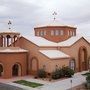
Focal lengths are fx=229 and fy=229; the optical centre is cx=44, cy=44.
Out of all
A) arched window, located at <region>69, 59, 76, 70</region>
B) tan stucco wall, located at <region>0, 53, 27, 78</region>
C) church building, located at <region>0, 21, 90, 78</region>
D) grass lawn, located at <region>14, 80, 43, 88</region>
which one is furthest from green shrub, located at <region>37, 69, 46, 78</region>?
arched window, located at <region>69, 59, 76, 70</region>

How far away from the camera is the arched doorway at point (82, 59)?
3856 cm

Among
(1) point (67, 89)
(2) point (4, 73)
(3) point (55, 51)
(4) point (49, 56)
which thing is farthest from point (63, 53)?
(1) point (67, 89)

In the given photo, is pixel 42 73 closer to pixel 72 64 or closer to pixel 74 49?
pixel 72 64

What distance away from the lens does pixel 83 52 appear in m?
40.8

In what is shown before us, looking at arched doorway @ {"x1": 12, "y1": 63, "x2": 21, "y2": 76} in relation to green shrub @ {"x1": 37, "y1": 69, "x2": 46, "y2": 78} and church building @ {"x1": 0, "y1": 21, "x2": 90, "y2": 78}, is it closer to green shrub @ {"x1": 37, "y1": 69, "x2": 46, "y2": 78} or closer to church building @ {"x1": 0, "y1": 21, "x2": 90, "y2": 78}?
church building @ {"x1": 0, "y1": 21, "x2": 90, "y2": 78}

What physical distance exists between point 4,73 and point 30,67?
4638 millimetres

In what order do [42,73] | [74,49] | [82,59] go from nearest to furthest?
[42,73] → [74,49] → [82,59]

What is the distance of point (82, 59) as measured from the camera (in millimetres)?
40125

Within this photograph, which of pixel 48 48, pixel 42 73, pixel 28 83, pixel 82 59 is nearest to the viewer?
pixel 28 83

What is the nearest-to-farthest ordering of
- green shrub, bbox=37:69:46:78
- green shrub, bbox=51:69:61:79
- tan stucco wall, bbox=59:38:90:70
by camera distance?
green shrub, bbox=51:69:61:79 → green shrub, bbox=37:69:46:78 → tan stucco wall, bbox=59:38:90:70

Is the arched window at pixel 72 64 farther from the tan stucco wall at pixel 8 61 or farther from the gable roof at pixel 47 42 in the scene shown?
the tan stucco wall at pixel 8 61

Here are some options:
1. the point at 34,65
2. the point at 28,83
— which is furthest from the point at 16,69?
the point at 28,83

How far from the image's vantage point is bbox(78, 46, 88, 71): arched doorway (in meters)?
38.6

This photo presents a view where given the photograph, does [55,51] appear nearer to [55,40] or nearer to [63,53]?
[63,53]
